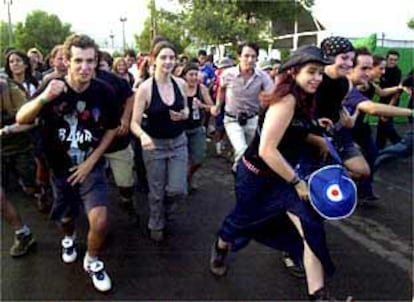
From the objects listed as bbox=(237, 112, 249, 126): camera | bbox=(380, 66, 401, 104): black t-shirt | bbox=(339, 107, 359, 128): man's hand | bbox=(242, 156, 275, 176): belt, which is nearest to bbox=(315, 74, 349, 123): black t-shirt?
bbox=(339, 107, 359, 128): man's hand

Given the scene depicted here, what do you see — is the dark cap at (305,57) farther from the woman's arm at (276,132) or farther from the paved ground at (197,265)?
the paved ground at (197,265)

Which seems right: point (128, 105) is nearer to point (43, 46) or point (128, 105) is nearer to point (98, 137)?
point (98, 137)

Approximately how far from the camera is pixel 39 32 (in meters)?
67.1

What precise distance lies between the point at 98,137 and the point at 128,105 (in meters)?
1.09

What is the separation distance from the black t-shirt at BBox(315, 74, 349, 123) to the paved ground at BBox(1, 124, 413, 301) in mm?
1180

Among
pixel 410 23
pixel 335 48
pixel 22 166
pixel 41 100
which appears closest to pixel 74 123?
pixel 41 100

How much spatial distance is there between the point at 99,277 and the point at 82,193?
58cm

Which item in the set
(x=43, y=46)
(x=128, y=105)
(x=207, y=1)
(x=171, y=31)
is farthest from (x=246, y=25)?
(x=43, y=46)

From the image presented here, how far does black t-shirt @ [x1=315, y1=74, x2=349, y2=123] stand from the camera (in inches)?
160

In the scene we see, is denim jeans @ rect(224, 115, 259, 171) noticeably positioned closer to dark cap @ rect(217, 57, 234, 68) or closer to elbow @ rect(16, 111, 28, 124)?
elbow @ rect(16, 111, 28, 124)

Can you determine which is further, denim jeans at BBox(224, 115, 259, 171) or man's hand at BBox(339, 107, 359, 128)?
denim jeans at BBox(224, 115, 259, 171)

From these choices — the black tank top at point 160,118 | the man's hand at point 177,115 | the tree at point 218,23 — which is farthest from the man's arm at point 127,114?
the tree at point 218,23

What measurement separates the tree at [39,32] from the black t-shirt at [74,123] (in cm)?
6383

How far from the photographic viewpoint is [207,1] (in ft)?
95.1
